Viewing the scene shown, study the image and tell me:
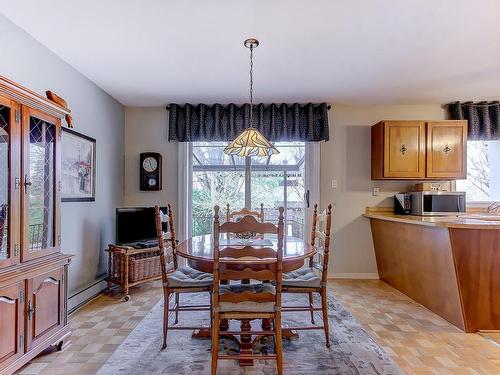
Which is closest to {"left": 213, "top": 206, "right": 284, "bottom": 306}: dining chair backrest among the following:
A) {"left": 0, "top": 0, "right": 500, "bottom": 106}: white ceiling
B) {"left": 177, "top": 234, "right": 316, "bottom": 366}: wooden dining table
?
{"left": 177, "top": 234, "right": 316, "bottom": 366}: wooden dining table

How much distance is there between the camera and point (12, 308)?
1853 millimetres

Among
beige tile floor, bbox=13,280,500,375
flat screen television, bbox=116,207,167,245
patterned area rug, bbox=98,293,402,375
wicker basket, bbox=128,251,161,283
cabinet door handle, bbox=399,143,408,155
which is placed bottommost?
beige tile floor, bbox=13,280,500,375

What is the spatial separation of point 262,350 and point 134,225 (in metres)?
2.19

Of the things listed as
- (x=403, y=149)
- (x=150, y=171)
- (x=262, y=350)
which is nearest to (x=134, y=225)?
(x=150, y=171)

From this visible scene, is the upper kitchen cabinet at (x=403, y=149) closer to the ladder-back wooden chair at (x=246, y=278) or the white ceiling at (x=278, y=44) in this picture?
the white ceiling at (x=278, y=44)

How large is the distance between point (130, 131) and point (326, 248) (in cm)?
318

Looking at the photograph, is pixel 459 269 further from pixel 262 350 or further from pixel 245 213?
pixel 245 213

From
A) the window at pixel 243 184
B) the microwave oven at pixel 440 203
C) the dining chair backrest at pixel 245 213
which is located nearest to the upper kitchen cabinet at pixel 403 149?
the microwave oven at pixel 440 203

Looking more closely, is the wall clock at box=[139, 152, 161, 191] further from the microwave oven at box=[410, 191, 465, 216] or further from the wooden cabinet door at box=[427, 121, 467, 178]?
the wooden cabinet door at box=[427, 121, 467, 178]

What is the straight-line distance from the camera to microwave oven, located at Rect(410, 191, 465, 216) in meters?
3.66

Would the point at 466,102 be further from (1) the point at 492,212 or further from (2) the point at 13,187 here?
(2) the point at 13,187

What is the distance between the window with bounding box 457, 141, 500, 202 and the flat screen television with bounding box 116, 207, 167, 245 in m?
4.05

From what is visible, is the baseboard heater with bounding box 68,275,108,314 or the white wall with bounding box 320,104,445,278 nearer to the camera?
the baseboard heater with bounding box 68,275,108,314

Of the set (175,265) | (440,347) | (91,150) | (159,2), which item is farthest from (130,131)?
(440,347)
